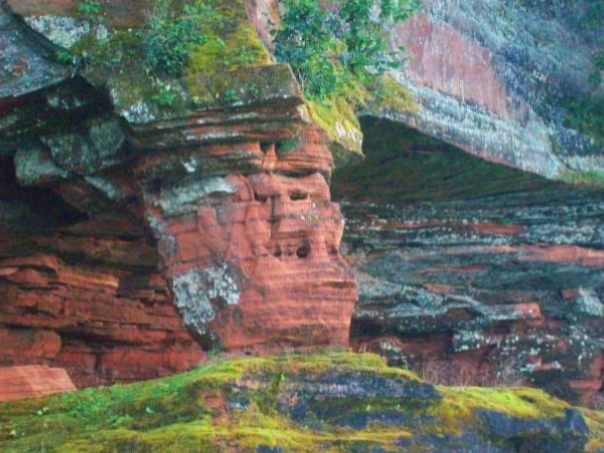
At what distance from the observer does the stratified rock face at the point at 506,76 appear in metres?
18.6

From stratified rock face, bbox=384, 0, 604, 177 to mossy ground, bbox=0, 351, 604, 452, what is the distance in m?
5.87

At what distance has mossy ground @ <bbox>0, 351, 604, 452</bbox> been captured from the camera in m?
11.3

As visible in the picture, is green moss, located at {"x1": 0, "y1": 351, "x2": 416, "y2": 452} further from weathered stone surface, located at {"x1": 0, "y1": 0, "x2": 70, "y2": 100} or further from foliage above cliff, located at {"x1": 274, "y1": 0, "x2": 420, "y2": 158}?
weathered stone surface, located at {"x1": 0, "y1": 0, "x2": 70, "y2": 100}

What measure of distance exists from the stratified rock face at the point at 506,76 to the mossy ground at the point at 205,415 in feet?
19.2

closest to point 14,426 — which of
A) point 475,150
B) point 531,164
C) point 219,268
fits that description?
point 219,268

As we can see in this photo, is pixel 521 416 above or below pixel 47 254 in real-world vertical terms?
below

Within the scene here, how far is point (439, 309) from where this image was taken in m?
22.7

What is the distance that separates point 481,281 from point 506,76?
4.53 metres

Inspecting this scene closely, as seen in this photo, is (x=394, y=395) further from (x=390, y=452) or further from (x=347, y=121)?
(x=347, y=121)

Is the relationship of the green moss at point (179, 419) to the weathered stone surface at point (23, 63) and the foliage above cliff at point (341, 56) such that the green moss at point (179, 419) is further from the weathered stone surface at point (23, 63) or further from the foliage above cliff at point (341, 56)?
the weathered stone surface at point (23, 63)

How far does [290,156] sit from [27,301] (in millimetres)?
6566

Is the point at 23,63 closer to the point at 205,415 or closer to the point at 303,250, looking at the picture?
the point at 303,250

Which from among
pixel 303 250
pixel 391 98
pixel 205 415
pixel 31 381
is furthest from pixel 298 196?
pixel 31 381

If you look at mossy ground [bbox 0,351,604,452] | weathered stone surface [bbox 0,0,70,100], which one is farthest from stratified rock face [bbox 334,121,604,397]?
mossy ground [bbox 0,351,604,452]
